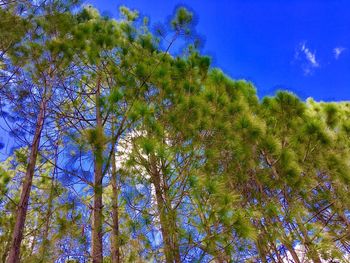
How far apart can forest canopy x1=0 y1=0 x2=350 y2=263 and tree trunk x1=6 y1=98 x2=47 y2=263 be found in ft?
0.04

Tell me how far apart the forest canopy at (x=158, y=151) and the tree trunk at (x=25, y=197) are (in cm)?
1

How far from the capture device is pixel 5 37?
14.4 ft

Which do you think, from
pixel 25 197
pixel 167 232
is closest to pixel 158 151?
pixel 167 232

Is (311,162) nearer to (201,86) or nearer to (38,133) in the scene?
(201,86)

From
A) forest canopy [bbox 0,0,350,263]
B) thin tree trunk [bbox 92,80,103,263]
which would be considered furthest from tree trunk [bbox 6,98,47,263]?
thin tree trunk [bbox 92,80,103,263]

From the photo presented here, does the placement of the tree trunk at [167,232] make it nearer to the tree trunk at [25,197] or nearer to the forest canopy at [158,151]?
the forest canopy at [158,151]

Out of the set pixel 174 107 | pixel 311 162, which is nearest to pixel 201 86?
pixel 174 107

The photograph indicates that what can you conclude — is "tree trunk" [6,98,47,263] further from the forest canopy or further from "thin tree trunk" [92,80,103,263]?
"thin tree trunk" [92,80,103,263]

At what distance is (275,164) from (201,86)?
141 centimetres

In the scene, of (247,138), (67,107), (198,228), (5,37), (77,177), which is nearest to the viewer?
(198,228)

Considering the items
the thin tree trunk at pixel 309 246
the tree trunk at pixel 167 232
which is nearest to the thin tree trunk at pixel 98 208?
the tree trunk at pixel 167 232

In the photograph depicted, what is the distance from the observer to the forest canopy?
11.3ft

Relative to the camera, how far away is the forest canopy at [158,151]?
3.45m

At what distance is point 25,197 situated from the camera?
12.4 feet
